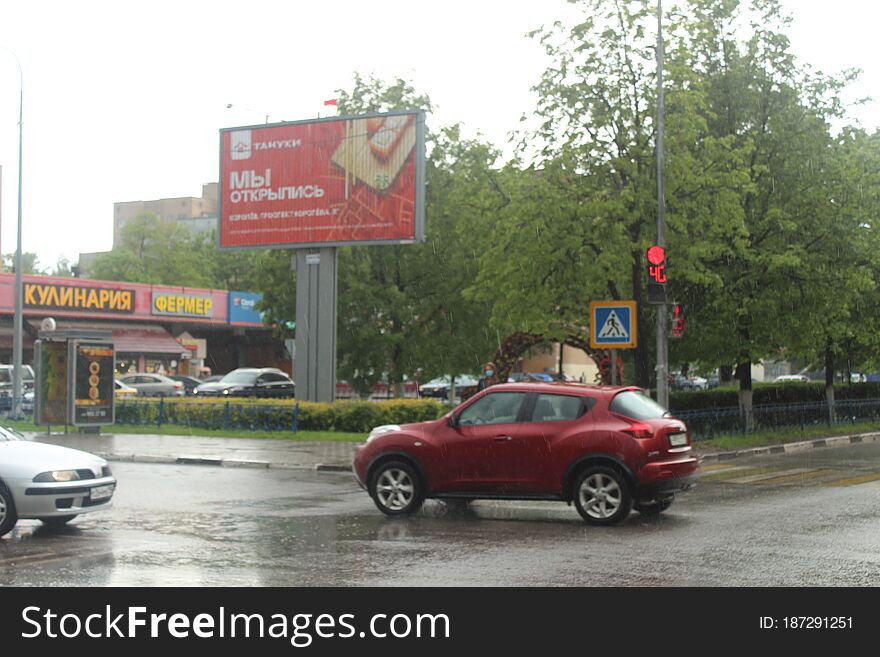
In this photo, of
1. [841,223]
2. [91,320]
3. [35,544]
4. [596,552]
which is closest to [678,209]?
[841,223]

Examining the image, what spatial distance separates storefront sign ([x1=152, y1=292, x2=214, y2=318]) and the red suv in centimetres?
4599

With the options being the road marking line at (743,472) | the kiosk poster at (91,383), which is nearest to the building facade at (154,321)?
the kiosk poster at (91,383)

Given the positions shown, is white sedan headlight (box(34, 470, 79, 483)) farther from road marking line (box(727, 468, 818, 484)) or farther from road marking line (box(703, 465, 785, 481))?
road marking line (box(703, 465, 785, 481))

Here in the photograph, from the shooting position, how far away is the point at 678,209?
24.7 metres

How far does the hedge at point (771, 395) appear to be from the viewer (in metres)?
31.2

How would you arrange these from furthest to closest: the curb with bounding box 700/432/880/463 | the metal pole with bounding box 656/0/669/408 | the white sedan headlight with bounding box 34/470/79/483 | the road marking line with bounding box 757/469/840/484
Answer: the curb with bounding box 700/432/880/463 < the metal pole with bounding box 656/0/669/408 < the road marking line with bounding box 757/469/840/484 < the white sedan headlight with bounding box 34/470/79/483

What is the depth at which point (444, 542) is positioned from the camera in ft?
37.7

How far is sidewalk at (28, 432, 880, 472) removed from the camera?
21.6m

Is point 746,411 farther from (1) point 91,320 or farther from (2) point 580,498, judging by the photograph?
(1) point 91,320

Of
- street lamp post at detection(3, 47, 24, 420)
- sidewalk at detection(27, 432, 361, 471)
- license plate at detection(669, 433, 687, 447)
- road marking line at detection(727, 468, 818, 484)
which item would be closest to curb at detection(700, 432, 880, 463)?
road marking line at detection(727, 468, 818, 484)

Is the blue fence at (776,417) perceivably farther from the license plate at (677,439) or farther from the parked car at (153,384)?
the parked car at (153,384)

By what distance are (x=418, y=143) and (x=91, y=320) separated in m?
30.8

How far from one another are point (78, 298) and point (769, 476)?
4105cm

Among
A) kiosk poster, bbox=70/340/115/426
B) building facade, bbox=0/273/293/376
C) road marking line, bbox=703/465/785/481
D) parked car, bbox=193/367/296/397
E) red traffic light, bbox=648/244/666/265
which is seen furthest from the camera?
building facade, bbox=0/273/293/376
